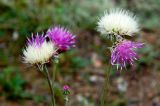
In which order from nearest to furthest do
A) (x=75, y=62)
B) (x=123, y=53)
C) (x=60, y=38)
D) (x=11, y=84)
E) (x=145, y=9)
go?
(x=123, y=53) < (x=60, y=38) < (x=11, y=84) < (x=75, y=62) < (x=145, y=9)

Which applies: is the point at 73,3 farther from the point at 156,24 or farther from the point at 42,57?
the point at 42,57

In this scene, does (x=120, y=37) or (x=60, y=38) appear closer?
(x=120, y=37)

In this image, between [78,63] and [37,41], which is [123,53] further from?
[78,63]

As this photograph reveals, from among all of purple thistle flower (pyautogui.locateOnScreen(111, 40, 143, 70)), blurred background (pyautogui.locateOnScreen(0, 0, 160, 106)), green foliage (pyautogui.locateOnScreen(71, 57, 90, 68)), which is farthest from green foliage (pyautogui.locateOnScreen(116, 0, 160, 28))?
purple thistle flower (pyautogui.locateOnScreen(111, 40, 143, 70))

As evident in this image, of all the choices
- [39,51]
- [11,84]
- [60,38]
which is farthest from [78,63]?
[39,51]

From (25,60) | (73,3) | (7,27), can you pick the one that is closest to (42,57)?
(25,60)

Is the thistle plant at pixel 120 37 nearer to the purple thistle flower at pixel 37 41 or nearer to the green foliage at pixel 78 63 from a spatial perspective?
the purple thistle flower at pixel 37 41
